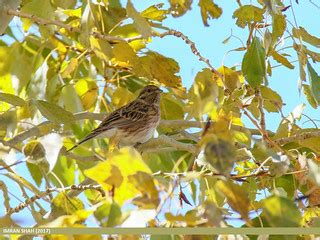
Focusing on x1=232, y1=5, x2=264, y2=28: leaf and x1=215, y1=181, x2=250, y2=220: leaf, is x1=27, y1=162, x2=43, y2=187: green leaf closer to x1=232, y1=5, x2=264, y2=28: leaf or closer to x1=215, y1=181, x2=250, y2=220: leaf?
x1=232, y1=5, x2=264, y2=28: leaf

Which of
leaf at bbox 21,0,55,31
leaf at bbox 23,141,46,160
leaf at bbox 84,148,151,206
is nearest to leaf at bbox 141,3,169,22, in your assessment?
leaf at bbox 21,0,55,31

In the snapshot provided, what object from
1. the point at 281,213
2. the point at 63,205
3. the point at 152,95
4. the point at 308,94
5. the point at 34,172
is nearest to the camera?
the point at 281,213

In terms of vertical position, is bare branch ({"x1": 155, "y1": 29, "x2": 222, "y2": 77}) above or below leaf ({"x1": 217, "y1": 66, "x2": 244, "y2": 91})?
above

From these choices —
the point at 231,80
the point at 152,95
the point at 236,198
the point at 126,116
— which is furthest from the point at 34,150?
the point at 152,95

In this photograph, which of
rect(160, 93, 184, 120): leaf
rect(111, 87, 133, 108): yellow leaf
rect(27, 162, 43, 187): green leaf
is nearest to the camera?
rect(111, 87, 133, 108): yellow leaf

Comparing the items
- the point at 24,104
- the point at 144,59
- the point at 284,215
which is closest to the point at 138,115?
the point at 144,59

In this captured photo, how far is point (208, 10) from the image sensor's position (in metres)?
4.58

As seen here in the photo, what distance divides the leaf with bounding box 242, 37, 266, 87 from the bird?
2.22m

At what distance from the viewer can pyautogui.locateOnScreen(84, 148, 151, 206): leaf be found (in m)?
2.33


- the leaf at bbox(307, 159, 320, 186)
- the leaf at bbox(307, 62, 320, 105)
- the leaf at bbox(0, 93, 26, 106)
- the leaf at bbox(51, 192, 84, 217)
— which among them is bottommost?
the leaf at bbox(51, 192, 84, 217)

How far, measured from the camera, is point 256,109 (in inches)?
145

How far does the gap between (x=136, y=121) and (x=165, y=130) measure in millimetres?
1143

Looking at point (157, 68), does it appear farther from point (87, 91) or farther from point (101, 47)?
point (87, 91)

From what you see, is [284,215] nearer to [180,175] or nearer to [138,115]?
[180,175]
